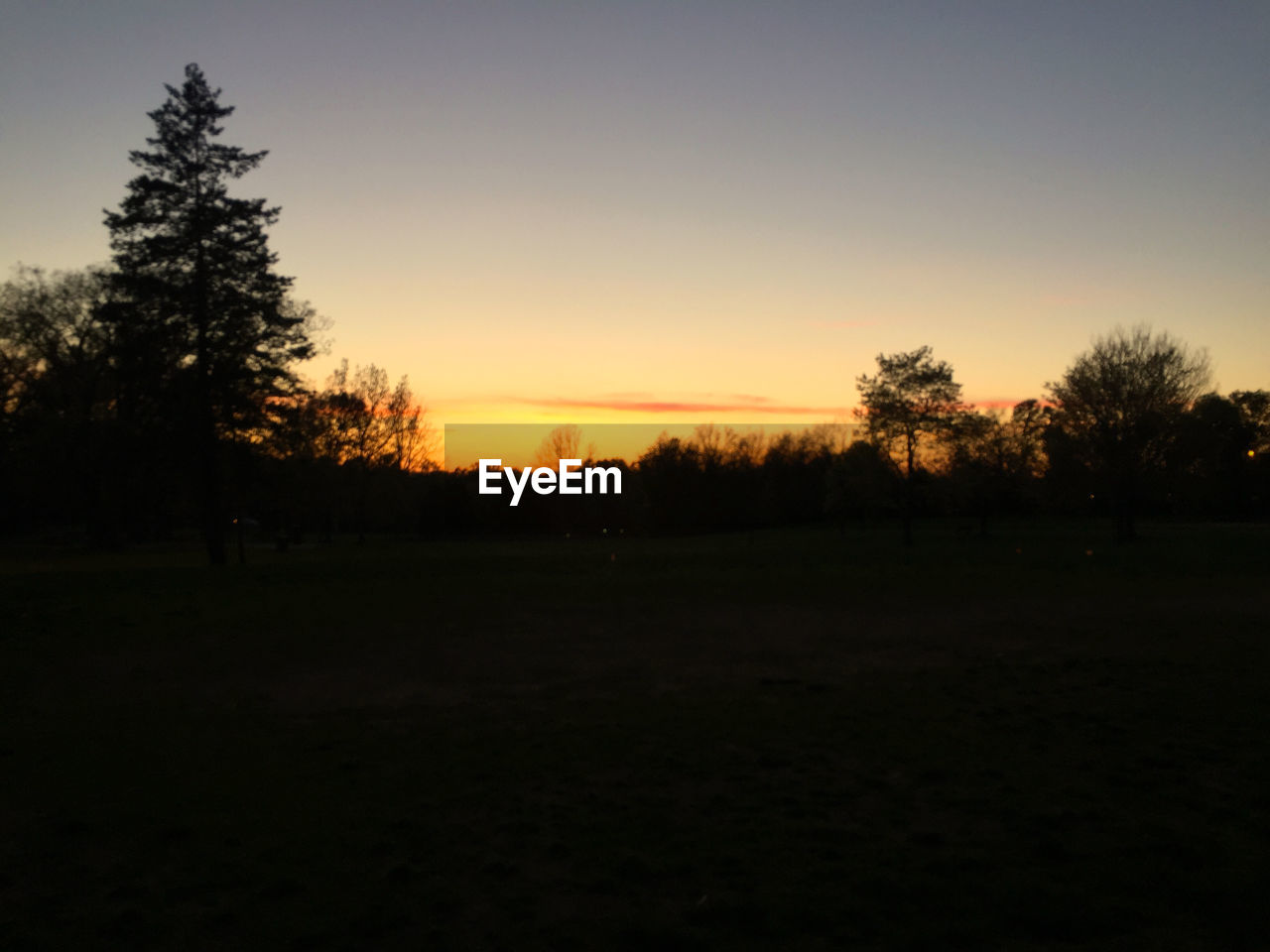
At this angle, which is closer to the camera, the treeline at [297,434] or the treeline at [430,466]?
the treeline at [297,434]

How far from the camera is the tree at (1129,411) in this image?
148 feet

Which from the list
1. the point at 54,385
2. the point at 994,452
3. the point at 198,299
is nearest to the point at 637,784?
the point at 198,299

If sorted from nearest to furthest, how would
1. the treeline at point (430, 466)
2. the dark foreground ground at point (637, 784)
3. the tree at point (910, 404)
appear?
the dark foreground ground at point (637, 784) → the treeline at point (430, 466) → the tree at point (910, 404)

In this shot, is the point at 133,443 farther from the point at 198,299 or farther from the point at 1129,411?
the point at 1129,411

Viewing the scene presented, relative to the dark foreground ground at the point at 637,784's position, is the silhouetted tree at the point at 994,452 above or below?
above

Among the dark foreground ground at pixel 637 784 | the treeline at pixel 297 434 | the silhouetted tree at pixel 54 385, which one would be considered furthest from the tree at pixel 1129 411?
the silhouetted tree at pixel 54 385

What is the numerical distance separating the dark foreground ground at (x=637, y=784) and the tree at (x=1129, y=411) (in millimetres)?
33099

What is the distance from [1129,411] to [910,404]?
37.0 feet

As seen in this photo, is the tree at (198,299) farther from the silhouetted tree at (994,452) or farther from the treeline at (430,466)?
the silhouetted tree at (994,452)

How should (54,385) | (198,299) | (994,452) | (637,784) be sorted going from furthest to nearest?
(994,452), (54,385), (198,299), (637,784)

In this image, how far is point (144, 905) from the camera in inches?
179

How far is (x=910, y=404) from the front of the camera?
5075 cm

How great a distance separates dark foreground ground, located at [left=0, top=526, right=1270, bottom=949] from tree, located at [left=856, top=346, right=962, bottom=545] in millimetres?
35827

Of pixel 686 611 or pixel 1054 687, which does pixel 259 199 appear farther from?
pixel 1054 687
